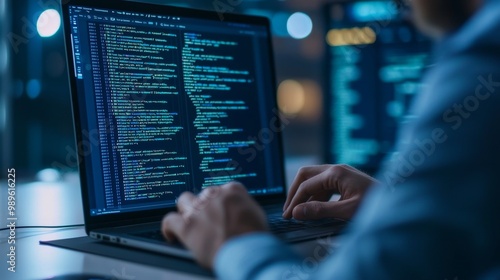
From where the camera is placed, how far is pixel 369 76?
2.17 m

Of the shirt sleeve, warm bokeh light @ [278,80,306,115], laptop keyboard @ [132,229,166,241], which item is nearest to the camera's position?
the shirt sleeve

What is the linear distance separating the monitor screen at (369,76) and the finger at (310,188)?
910mm

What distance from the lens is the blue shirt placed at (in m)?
0.54

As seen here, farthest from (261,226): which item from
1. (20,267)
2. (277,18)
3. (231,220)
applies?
(277,18)

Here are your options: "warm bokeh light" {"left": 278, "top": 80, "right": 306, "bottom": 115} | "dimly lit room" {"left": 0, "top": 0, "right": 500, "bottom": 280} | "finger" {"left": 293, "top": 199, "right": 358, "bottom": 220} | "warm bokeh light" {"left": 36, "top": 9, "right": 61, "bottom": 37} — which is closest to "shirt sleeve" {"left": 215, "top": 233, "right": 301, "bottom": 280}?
"dimly lit room" {"left": 0, "top": 0, "right": 500, "bottom": 280}

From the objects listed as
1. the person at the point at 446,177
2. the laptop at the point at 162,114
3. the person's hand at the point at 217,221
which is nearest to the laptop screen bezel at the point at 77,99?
the laptop at the point at 162,114

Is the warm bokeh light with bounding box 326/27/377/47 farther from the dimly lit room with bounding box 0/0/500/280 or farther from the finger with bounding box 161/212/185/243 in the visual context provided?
the finger with bounding box 161/212/185/243

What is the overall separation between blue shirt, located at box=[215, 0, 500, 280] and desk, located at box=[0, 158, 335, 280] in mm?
316

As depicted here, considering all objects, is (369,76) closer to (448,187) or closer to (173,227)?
(173,227)

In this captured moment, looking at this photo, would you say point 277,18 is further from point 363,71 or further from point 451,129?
point 451,129

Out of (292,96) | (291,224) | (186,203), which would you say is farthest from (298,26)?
(186,203)

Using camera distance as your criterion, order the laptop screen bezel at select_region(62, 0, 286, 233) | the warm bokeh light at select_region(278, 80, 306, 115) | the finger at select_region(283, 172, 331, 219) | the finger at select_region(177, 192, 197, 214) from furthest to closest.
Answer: the warm bokeh light at select_region(278, 80, 306, 115) < the finger at select_region(283, 172, 331, 219) < the laptop screen bezel at select_region(62, 0, 286, 233) < the finger at select_region(177, 192, 197, 214)

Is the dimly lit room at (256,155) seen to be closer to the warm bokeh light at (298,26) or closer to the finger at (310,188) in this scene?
the finger at (310,188)

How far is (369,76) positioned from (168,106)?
3.62 feet
